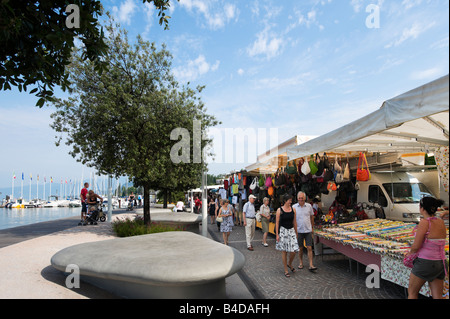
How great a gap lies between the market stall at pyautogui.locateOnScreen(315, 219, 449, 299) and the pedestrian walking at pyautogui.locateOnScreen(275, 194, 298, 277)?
98 centimetres

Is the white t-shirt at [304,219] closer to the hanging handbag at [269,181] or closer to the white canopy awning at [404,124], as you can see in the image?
the white canopy awning at [404,124]

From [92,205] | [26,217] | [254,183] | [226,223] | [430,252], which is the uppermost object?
[254,183]

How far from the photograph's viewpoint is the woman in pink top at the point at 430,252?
3533 mm

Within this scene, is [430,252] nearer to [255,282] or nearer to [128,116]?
[255,282]

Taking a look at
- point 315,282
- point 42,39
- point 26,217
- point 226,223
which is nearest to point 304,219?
point 315,282

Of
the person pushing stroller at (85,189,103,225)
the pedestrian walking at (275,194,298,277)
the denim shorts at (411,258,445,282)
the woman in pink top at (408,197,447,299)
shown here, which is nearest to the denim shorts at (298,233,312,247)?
the pedestrian walking at (275,194,298,277)

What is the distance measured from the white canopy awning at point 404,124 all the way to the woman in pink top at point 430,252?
44.8 inches

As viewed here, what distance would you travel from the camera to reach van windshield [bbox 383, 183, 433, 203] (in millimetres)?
9062

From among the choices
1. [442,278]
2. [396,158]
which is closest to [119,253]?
[442,278]

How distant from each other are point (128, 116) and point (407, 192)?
9698 mm

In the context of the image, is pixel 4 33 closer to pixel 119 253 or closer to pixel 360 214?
pixel 119 253

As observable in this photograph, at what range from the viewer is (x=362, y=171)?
7742 mm
